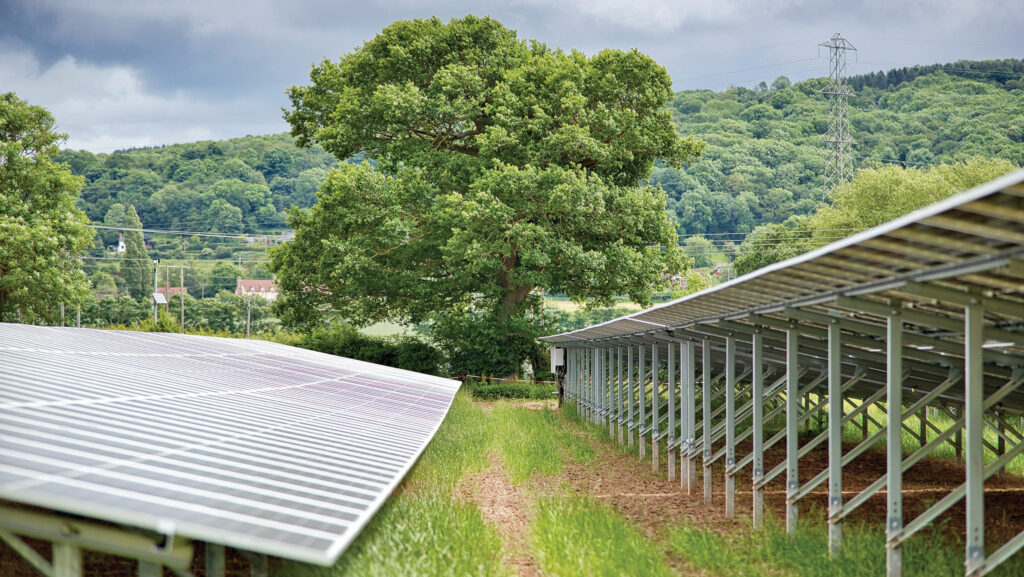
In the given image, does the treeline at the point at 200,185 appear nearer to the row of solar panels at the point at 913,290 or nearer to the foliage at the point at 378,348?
the foliage at the point at 378,348

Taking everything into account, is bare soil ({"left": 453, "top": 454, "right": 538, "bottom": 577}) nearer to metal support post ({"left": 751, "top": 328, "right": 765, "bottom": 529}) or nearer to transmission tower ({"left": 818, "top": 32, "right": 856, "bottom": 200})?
metal support post ({"left": 751, "top": 328, "right": 765, "bottom": 529})

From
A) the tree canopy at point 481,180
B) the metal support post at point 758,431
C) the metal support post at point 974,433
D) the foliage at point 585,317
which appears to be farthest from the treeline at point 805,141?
the metal support post at point 974,433

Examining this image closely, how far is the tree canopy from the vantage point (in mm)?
29672

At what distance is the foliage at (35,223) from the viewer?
1268 inches

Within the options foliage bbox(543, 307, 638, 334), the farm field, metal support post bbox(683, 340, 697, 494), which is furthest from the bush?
metal support post bbox(683, 340, 697, 494)

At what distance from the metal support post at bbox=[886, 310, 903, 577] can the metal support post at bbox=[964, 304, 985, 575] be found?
71cm

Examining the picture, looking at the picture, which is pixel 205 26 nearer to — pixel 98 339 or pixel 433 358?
pixel 433 358

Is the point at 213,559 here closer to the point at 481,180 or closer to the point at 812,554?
the point at 812,554

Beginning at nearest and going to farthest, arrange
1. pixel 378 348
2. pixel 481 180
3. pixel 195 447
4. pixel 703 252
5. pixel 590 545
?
pixel 195 447
pixel 590 545
pixel 481 180
pixel 378 348
pixel 703 252

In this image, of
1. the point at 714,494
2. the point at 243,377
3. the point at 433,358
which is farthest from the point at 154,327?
the point at 714,494

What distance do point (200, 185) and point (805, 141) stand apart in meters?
54.0

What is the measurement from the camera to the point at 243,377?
1305 centimetres

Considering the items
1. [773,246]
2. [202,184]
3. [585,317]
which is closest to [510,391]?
[585,317]

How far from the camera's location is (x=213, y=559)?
212 inches
